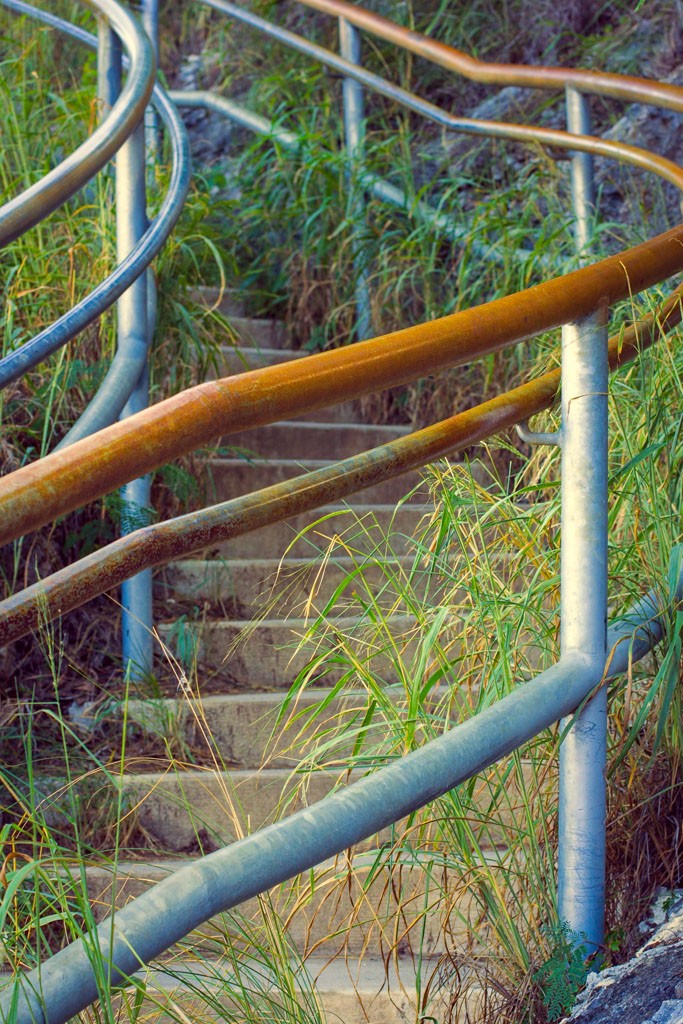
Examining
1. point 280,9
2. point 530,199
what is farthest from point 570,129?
point 280,9

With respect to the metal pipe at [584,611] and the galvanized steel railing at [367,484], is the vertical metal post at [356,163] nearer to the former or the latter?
the galvanized steel railing at [367,484]

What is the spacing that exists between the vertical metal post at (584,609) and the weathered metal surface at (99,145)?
2.94 feet

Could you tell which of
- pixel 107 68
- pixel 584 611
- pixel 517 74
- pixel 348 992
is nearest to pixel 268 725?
pixel 348 992

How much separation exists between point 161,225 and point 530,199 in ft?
4.52

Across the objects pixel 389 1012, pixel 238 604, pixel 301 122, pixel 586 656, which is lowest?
pixel 389 1012

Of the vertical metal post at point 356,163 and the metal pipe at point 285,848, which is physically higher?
the vertical metal post at point 356,163

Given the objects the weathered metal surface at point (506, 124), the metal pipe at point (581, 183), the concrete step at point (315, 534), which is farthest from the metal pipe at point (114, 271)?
the metal pipe at point (581, 183)

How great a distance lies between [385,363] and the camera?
1011 mm

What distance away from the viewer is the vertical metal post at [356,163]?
348 centimetres

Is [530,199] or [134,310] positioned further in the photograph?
[530,199]

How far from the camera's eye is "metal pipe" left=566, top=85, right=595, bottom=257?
296 centimetres

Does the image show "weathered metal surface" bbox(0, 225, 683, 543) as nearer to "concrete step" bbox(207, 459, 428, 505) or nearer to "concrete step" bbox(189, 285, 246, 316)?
"concrete step" bbox(207, 459, 428, 505)

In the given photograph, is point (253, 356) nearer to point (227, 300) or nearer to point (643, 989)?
point (227, 300)

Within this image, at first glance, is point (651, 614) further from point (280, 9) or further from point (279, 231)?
point (280, 9)
